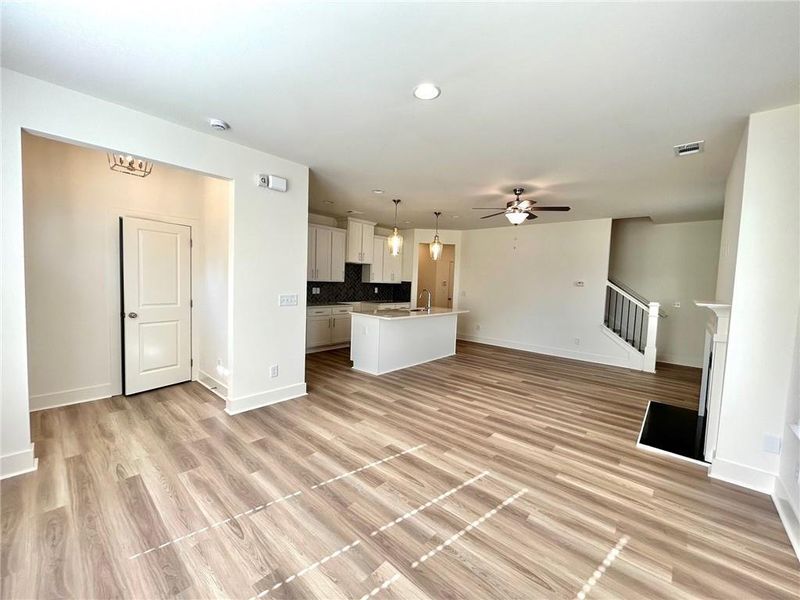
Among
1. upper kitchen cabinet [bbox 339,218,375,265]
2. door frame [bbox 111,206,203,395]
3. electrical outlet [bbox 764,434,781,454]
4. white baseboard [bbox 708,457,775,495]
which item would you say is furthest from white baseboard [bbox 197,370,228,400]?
electrical outlet [bbox 764,434,781,454]

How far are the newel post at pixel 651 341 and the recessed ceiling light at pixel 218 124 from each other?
6.56 meters

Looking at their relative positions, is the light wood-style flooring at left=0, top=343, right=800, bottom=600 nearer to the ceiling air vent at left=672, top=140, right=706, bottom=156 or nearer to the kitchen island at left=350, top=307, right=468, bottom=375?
the kitchen island at left=350, top=307, right=468, bottom=375

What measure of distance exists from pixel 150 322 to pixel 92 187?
1524 millimetres

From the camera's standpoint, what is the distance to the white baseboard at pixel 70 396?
3.20 m

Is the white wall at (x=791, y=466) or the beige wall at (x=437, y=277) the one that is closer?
the white wall at (x=791, y=466)

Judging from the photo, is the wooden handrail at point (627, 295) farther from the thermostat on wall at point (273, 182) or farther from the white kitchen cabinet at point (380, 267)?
the thermostat on wall at point (273, 182)

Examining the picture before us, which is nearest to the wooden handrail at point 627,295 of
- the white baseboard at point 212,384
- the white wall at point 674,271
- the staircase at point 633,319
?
the staircase at point 633,319

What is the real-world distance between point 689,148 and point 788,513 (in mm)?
2784

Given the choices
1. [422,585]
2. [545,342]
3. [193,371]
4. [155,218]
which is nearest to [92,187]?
[155,218]

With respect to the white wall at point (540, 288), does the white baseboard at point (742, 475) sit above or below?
below

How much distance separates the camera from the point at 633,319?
623 centimetres

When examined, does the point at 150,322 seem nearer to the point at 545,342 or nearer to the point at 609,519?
the point at 609,519

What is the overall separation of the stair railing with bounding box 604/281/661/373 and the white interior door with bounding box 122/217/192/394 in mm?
6914

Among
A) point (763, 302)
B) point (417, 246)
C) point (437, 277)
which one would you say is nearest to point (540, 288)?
point (417, 246)
